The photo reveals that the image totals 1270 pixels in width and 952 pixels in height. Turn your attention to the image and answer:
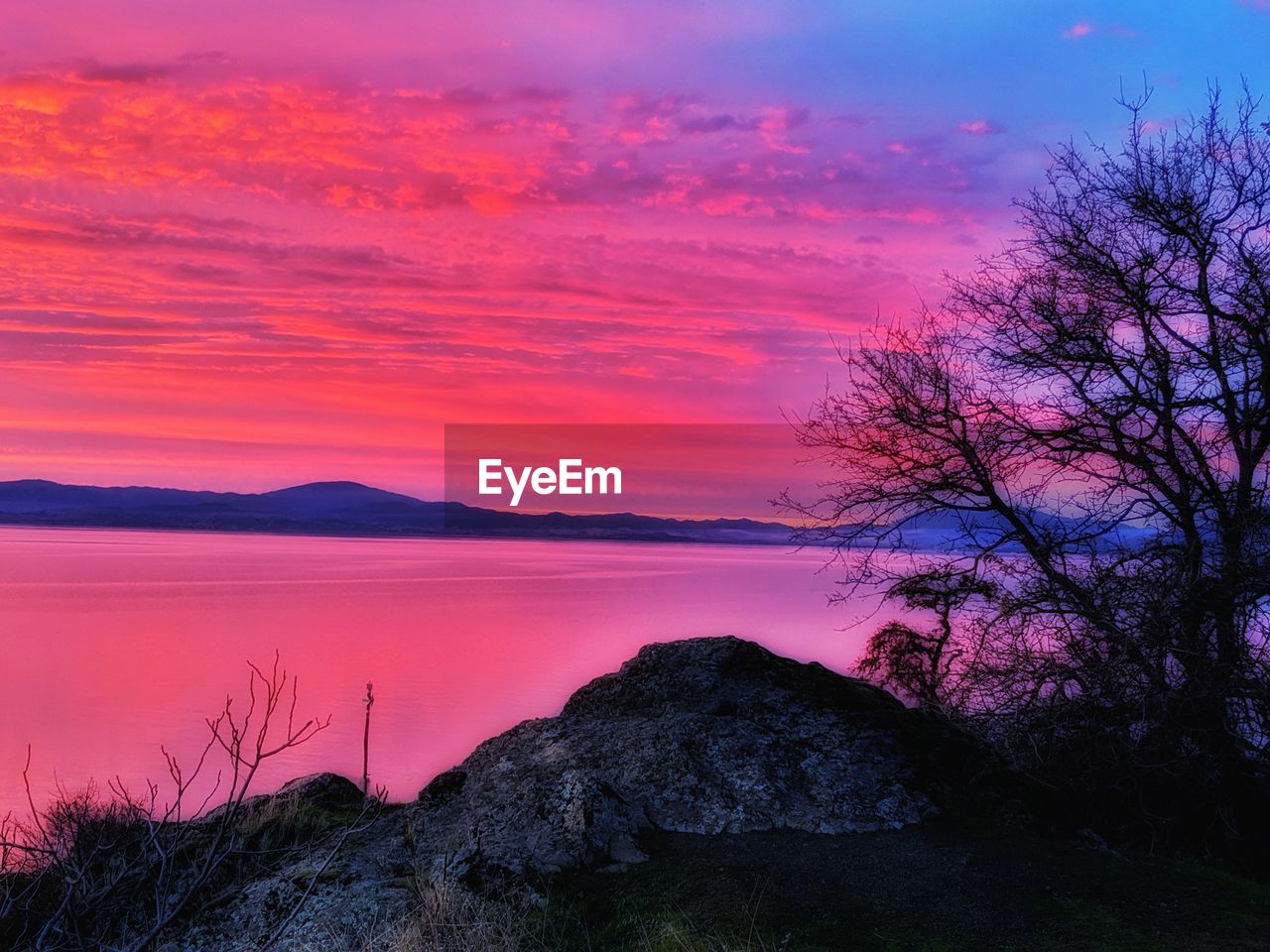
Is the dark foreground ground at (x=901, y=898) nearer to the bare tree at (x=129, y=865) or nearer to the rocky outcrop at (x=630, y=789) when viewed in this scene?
the rocky outcrop at (x=630, y=789)

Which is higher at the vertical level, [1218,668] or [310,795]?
[1218,668]

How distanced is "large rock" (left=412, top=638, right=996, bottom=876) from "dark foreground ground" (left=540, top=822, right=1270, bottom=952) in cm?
33

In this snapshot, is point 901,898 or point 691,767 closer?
point 901,898

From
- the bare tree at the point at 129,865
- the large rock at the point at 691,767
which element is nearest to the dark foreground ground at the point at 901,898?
the large rock at the point at 691,767

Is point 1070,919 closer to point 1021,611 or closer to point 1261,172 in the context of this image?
point 1021,611

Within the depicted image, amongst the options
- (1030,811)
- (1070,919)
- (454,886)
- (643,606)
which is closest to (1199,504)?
(1030,811)

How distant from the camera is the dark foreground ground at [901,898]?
306 inches

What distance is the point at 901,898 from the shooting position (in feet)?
27.3

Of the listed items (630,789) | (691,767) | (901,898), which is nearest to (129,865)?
(630,789)

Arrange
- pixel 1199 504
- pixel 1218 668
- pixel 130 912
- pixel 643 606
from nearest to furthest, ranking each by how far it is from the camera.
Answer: pixel 130 912 → pixel 1218 668 → pixel 1199 504 → pixel 643 606

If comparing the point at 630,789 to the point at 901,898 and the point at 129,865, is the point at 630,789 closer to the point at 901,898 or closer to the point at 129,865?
the point at 901,898

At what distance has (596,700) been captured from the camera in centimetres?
1233

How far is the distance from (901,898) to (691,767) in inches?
92.7

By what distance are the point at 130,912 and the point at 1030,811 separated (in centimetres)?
799
